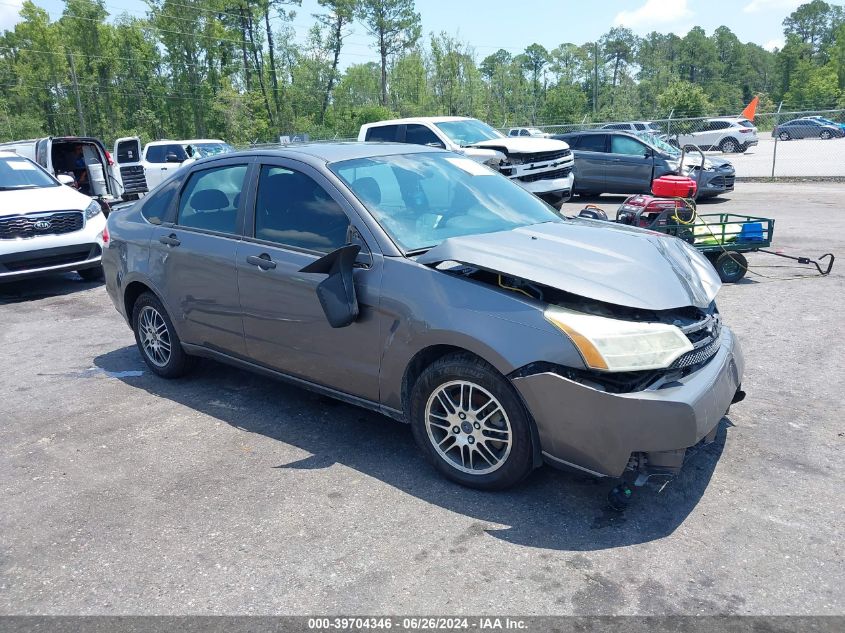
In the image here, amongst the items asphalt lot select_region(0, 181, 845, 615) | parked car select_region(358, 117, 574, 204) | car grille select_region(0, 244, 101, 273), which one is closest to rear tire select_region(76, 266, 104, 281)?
car grille select_region(0, 244, 101, 273)

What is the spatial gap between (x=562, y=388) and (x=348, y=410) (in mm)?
2102

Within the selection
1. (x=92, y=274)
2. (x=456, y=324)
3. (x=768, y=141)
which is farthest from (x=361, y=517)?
(x=768, y=141)

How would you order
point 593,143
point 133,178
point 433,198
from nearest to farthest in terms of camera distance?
1. point 433,198
2. point 593,143
3. point 133,178

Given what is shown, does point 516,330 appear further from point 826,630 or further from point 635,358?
point 826,630

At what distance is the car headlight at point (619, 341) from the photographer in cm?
320

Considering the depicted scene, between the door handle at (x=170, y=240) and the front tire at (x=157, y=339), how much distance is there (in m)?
0.52

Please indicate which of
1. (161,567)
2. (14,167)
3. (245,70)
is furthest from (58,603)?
(245,70)

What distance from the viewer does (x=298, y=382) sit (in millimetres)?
4609

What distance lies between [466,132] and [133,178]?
10393mm

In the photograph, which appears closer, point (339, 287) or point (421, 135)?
point (339, 287)

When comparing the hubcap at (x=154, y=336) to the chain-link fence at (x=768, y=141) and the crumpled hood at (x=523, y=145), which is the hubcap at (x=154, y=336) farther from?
the chain-link fence at (x=768, y=141)

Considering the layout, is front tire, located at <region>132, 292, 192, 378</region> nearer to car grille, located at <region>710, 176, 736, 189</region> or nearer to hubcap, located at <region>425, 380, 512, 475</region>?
hubcap, located at <region>425, 380, 512, 475</region>

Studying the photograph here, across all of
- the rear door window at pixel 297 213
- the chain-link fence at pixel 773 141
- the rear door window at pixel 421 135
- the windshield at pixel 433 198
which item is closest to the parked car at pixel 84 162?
the rear door window at pixel 421 135

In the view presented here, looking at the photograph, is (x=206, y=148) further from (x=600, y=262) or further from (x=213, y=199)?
(x=600, y=262)
